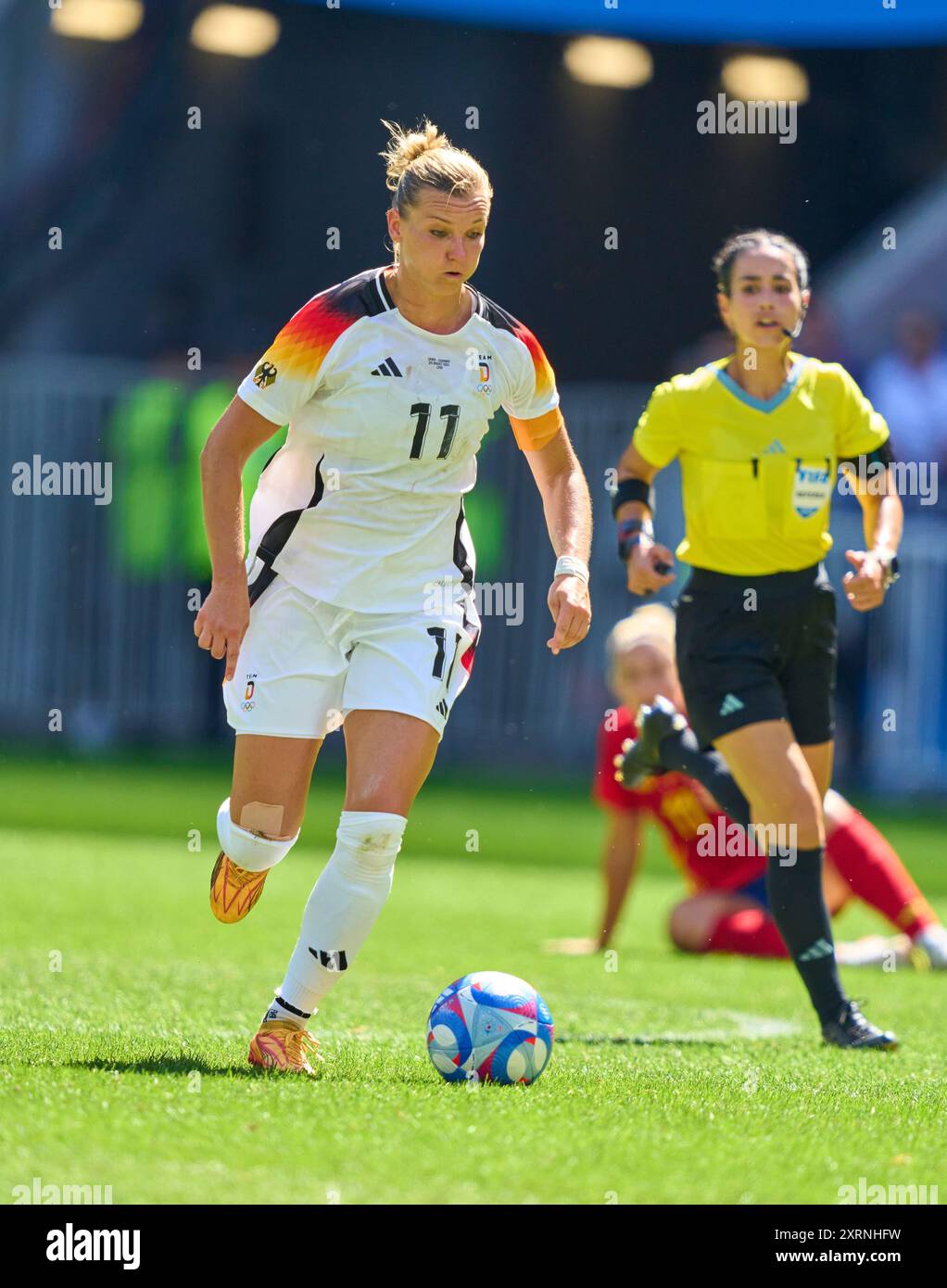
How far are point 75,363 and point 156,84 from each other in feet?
10.6

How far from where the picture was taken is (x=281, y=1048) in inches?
181

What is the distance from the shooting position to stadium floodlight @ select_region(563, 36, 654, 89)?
19219mm

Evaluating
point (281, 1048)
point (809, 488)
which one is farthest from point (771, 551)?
point (281, 1048)

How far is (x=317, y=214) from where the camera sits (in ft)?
60.9

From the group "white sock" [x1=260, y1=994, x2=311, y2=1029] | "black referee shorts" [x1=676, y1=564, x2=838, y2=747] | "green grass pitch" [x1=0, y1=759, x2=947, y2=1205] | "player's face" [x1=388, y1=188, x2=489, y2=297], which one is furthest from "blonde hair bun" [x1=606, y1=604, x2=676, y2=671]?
"white sock" [x1=260, y1=994, x2=311, y2=1029]

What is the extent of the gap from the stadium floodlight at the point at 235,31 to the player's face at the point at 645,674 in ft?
40.2

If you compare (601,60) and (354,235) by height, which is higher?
(601,60)

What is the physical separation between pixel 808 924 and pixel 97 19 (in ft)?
53.2

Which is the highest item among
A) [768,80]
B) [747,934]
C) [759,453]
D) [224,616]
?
[768,80]

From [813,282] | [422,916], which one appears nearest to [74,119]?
[813,282]
